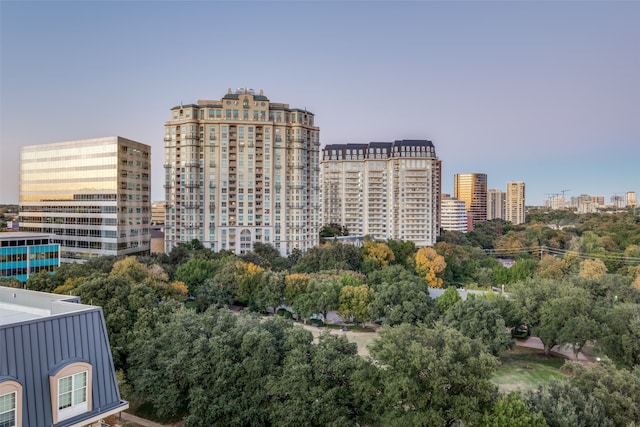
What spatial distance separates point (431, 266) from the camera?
51375 mm

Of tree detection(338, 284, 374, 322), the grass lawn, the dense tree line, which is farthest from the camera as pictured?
tree detection(338, 284, 374, 322)

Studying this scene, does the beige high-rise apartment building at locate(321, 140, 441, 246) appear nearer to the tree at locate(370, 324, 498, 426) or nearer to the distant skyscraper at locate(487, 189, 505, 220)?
the tree at locate(370, 324, 498, 426)

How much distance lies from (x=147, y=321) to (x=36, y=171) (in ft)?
188

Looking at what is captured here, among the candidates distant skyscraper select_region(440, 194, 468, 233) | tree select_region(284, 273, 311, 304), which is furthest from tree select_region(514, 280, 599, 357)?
distant skyscraper select_region(440, 194, 468, 233)

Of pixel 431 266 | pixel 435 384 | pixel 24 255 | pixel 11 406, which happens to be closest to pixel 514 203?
pixel 431 266

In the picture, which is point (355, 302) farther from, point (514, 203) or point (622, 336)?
point (514, 203)

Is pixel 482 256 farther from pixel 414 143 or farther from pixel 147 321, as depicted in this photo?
pixel 147 321

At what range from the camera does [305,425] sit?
1644 cm

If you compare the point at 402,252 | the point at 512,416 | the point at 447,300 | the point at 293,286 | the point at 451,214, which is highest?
the point at 451,214

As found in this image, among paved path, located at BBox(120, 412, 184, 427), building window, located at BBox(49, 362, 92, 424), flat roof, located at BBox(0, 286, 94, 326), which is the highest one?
flat roof, located at BBox(0, 286, 94, 326)

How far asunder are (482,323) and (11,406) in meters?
25.5

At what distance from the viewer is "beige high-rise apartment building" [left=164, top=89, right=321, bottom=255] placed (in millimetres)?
68688

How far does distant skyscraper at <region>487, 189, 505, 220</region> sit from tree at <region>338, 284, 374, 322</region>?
138 m

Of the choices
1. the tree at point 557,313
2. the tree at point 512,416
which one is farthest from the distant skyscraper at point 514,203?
the tree at point 512,416
